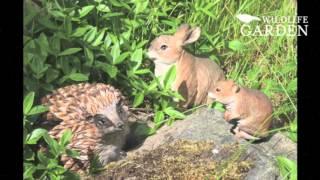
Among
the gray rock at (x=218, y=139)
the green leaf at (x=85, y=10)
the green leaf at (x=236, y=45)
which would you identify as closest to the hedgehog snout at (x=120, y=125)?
the gray rock at (x=218, y=139)

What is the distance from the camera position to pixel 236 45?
11.0ft

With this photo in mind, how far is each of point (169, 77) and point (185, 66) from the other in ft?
0.26

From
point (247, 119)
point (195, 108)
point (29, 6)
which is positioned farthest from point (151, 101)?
point (29, 6)

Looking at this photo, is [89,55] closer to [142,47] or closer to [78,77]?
[78,77]

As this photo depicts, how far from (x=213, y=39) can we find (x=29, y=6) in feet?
2.45

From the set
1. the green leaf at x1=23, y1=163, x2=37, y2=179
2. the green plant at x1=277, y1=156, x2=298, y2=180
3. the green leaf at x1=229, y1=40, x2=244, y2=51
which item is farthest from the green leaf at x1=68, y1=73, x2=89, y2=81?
the green plant at x1=277, y1=156, x2=298, y2=180

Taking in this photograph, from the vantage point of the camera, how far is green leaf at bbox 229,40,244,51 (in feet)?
11.0

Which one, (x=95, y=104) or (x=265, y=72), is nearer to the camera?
(x=95, y=104)

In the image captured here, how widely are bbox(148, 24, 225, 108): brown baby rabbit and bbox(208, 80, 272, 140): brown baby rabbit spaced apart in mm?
59

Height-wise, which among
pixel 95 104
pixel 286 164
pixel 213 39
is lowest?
pixel 286 164

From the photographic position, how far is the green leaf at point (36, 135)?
3.06 meters

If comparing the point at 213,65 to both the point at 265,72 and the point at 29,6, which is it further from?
the point at 29,6

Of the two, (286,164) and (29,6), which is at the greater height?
(29,6)

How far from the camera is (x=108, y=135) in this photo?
3.12 m
